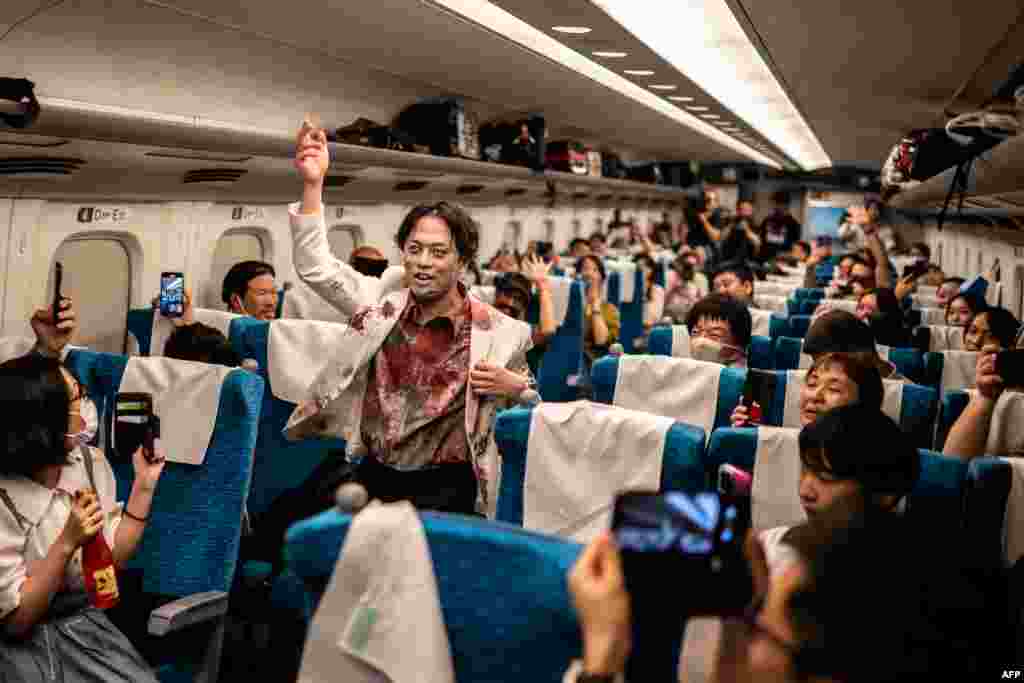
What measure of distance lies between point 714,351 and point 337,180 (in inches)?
148

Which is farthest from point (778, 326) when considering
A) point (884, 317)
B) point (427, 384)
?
point (427, 384)

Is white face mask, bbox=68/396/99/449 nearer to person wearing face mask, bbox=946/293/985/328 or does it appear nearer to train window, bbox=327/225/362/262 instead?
person wearing face mask, bbox=946/293/985/328

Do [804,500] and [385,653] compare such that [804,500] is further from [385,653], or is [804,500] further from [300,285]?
[300,285]

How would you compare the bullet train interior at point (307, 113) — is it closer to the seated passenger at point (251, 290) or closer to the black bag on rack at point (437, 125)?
the black bag on rack at point (437, 125)

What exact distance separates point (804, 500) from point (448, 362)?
4.42 ft

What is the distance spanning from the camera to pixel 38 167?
485 centimetres

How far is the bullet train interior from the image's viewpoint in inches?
137

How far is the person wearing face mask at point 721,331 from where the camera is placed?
538cm

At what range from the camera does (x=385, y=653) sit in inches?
73.7

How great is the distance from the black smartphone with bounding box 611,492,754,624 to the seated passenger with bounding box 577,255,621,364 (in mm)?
7272

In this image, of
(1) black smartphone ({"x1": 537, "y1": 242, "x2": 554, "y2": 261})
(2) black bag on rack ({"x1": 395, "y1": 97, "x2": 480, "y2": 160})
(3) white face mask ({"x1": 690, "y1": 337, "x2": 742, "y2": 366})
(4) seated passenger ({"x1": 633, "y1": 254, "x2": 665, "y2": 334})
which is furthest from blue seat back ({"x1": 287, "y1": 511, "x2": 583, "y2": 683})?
(1) black smartphone ({"x1": 537, "y1": 242, "x2": 554, "y2": 261})

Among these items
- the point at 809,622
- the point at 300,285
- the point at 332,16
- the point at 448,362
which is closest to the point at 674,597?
the point at 809,622

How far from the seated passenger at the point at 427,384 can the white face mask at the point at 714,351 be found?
2.04 metres

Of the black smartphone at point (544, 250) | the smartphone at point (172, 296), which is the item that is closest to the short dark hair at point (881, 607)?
the smartphone at point (172, 296)
